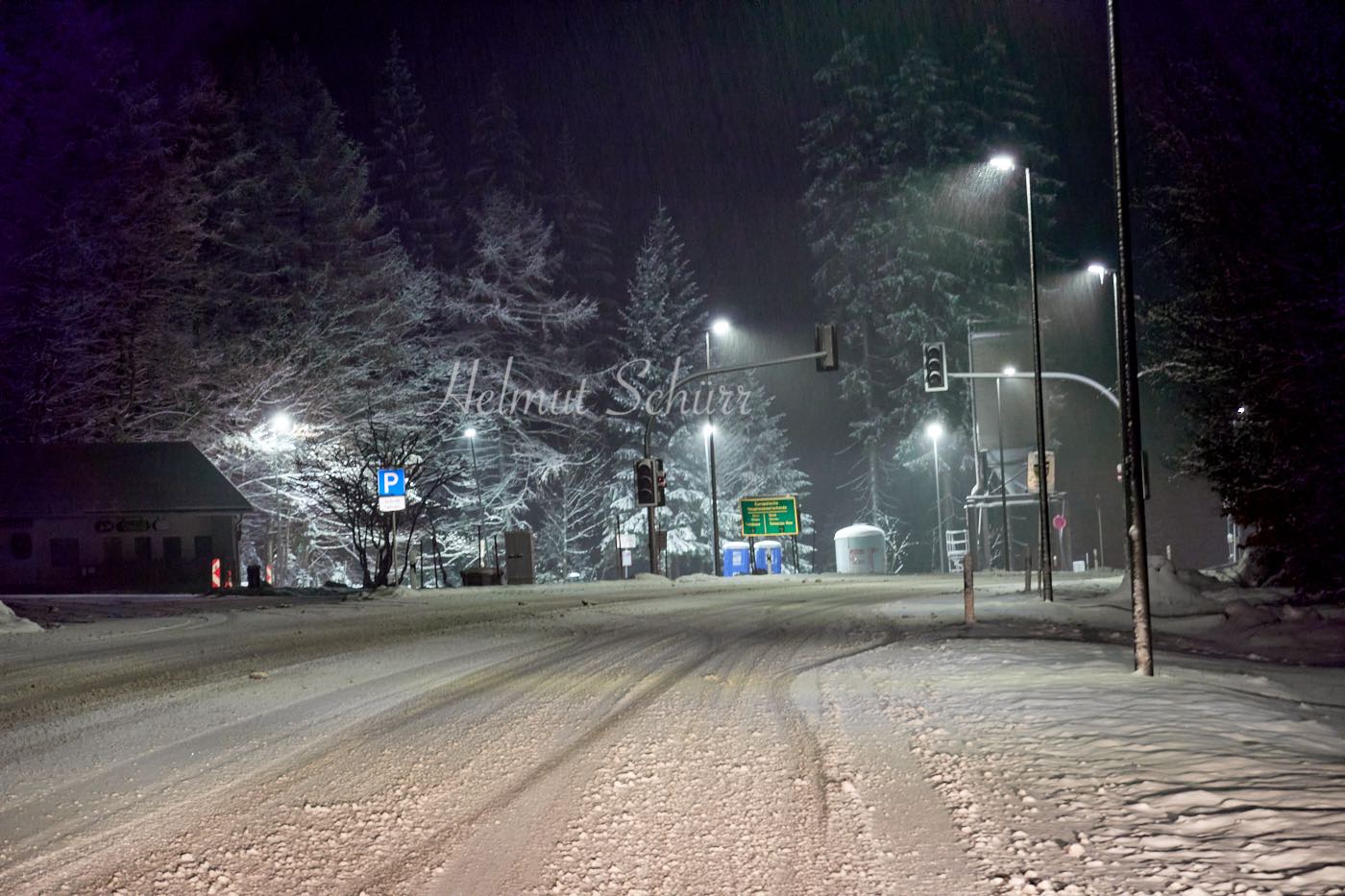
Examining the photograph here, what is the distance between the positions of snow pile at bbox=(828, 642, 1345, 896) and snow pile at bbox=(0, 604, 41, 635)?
13911 mm

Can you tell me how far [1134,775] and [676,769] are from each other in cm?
283

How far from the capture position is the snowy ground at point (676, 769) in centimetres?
520

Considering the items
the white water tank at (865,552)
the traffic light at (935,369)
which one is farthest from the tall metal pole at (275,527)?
the traffic light at (935,369)

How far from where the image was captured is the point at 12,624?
58.3 feet

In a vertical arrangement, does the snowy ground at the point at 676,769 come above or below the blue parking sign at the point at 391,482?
below

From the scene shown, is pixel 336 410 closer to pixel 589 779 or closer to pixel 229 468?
pixel 229 468

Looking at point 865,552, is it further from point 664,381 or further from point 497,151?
point 497,151

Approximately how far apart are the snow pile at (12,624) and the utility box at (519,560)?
61.6 ft

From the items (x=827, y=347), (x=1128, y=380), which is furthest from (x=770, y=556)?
(x=1128, y=380)

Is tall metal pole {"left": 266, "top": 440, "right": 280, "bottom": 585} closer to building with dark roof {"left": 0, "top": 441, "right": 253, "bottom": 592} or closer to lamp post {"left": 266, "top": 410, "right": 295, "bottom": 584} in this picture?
lamp post {"left": 266, "top": 410, "right": 295, "bottom": 584}

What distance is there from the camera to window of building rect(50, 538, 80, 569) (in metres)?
37.0

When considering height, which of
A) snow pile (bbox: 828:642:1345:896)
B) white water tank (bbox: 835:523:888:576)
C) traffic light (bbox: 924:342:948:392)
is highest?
traffic light (bbox: 924:342:948:392)

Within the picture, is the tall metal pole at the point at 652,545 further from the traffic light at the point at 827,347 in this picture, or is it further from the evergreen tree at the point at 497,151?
the evergreen tree at the point at 497,151

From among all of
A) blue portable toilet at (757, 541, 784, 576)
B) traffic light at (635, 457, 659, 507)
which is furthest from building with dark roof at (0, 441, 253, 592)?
blue portable toilet at (757, 541, 784, 576)
